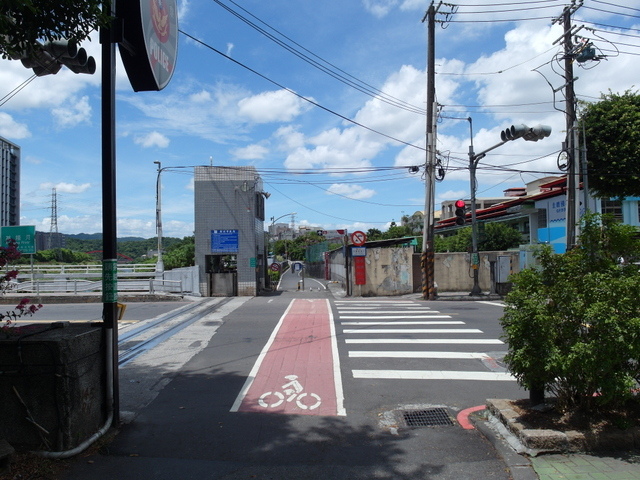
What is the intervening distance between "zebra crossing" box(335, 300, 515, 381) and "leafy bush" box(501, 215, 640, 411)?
2.92 m

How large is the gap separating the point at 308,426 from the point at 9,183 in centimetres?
2248

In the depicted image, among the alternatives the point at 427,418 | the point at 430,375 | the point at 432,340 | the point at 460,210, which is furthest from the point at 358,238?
the point at 427,418

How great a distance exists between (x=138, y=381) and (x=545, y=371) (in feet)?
19.4

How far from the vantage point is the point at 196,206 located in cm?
2488

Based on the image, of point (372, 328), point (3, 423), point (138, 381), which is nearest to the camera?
point (3, 423)

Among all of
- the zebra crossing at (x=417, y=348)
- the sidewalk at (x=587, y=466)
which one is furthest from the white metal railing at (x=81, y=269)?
the sidewalk at (x=587, y=466)

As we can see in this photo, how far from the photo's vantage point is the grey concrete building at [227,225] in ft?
81.0

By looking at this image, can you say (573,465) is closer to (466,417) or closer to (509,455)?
(509,455)

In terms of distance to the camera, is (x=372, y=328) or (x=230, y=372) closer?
(x=230, y=372)

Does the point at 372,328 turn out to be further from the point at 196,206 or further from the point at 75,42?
the point at 196,206

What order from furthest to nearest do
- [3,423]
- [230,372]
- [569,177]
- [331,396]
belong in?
[569,177], [230,372], [331,396], [3,423]

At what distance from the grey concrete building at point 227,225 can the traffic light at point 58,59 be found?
18435mm

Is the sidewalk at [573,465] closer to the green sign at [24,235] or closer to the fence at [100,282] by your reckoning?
the fence at [100,282]

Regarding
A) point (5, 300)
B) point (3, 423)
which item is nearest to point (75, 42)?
point (3, 423)
